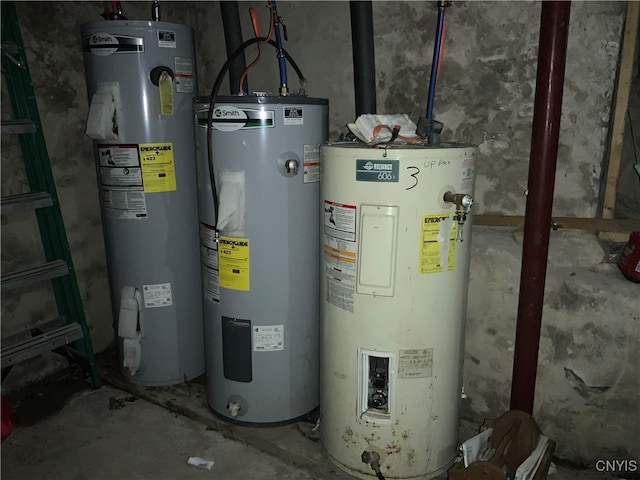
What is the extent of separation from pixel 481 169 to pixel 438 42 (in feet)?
1.66

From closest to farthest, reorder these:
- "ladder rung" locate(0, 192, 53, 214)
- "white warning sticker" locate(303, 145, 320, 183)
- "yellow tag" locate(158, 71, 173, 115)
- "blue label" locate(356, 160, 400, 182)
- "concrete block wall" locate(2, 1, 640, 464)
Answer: "blue label" locate(356, 160, 400, 182)
"concrete block wall" locate(2, 1, 640, 464)
"white warning sticker" locate(303, 145, 320, 183)
"ladder rung" locate(0, 192, 53, 214)
"yellow tag" locate(158, 71, 173, 115)

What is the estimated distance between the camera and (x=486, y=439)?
1.62 m

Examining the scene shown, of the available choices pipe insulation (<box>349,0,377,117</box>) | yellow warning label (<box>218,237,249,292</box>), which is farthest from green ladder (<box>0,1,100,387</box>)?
pipe insulation (<box>349,0,377,117</box>)

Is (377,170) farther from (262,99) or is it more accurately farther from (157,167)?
(157,167)

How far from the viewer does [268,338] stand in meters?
1.89

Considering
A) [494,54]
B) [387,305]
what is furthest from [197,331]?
[494,54]

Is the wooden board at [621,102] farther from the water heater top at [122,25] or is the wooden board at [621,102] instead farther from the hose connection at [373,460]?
the water heater top at [122,25]

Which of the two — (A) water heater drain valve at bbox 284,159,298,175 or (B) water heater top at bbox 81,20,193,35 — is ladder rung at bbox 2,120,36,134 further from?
(A) water heater drain valve at bbox 284,159,298,175

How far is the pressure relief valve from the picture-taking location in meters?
1.43

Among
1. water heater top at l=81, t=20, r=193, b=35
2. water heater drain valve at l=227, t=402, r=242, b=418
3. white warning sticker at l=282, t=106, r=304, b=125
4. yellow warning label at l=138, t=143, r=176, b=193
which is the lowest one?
water heater drain valve at l=227, t=402, r=242, b=418

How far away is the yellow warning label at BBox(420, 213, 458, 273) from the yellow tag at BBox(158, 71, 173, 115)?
46.1 inches

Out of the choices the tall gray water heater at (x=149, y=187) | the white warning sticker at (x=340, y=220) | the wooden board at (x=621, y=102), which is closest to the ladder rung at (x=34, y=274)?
the tall gray water heater at (x=149, y=187)

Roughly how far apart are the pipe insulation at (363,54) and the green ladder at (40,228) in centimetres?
128

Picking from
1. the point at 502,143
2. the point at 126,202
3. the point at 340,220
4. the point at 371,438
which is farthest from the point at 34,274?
the point at 502,143
